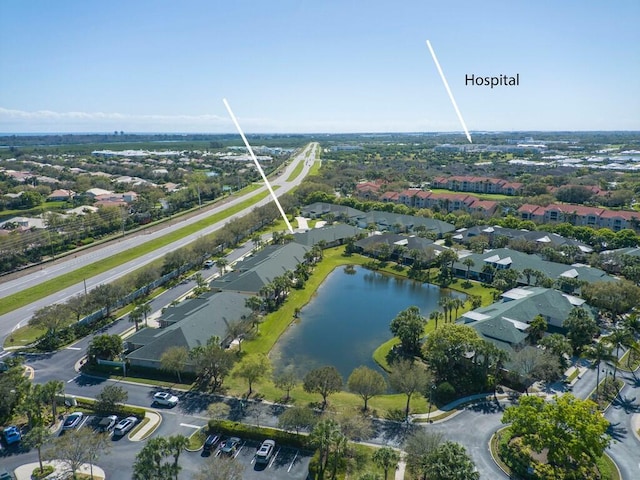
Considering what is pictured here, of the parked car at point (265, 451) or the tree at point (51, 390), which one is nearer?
the parked car at point (265, 451)

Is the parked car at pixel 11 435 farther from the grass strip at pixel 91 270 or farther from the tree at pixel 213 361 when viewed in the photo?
the grass strip at pixel 91 270

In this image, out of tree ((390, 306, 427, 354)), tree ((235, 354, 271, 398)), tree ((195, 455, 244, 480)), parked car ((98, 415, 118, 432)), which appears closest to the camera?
tree ((195, 455, 244, 480))

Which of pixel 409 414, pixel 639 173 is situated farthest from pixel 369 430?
pixel 639 173

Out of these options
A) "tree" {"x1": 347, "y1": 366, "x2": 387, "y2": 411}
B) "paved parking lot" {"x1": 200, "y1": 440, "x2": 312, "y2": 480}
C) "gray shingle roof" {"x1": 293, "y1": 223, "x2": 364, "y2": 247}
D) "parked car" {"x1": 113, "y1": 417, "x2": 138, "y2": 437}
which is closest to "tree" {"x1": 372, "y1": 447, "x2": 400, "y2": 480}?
"paved parking lot" {"x1": 200, "y1": 440, "x2": 312, "y2": 480}

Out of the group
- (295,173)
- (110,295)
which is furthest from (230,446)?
(295,173)

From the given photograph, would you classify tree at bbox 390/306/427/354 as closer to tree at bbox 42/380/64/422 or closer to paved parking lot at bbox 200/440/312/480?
paved parking lot at bbox 200/440/312/480

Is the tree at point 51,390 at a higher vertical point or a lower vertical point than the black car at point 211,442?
higher

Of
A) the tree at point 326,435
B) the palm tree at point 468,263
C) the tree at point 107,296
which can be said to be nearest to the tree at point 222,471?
the tree at point 326,435
